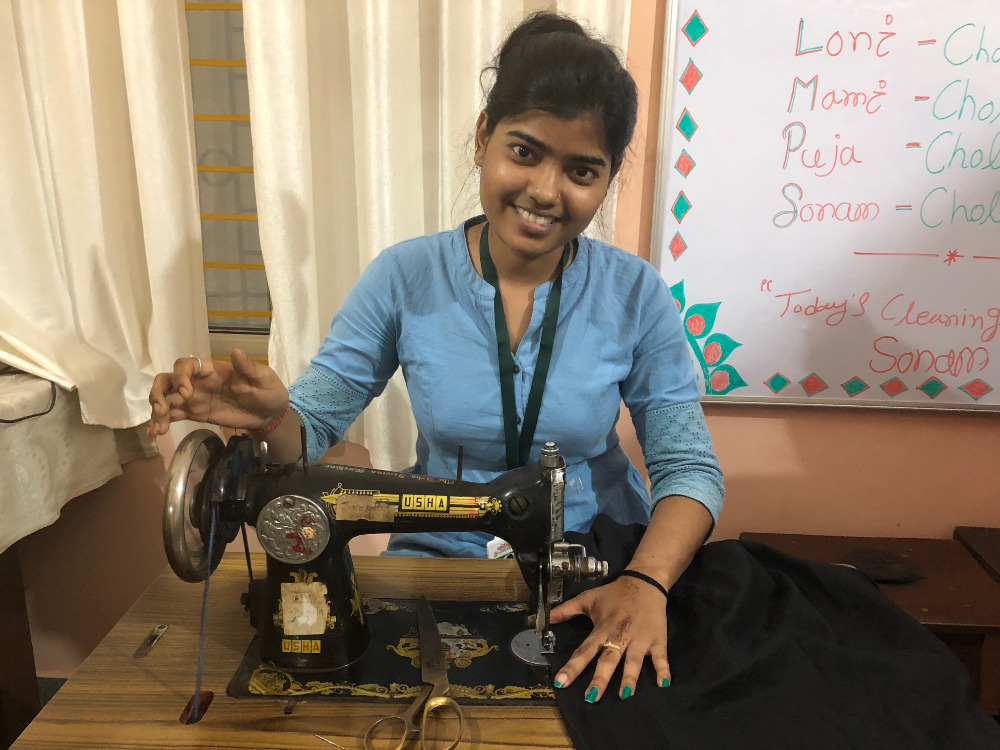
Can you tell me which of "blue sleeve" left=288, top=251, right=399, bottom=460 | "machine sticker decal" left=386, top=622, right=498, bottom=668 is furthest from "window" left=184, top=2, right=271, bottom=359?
"machine sticker decal" left=386, top=622, right=498, bottom=668

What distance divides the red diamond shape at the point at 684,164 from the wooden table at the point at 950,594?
85cm

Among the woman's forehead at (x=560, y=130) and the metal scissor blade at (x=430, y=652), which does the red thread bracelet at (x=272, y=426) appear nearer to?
the metal scissor blade at (x=430, y=652)

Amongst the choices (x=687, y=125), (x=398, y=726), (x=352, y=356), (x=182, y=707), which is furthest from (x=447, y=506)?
(x=687, y=125)

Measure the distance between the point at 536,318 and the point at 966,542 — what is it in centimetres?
136

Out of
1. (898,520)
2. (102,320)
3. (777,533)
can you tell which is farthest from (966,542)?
(102,320)

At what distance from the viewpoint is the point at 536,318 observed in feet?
4.00

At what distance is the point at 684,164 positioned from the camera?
159 cm

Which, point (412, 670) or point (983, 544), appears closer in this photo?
point (412, 670)

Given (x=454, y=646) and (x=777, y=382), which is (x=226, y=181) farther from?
(x=777, y=382)

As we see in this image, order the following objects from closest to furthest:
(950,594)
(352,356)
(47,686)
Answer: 1. (352,356)
2. (950,594)
3. (47,686)

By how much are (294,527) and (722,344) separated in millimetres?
1233

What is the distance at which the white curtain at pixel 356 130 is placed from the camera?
1.43 m

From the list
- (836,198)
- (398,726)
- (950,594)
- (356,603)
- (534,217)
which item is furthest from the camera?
(836,198)

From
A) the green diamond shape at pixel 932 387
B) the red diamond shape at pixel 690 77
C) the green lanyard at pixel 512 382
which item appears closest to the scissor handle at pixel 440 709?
the green lanyard at pixel 512 382
